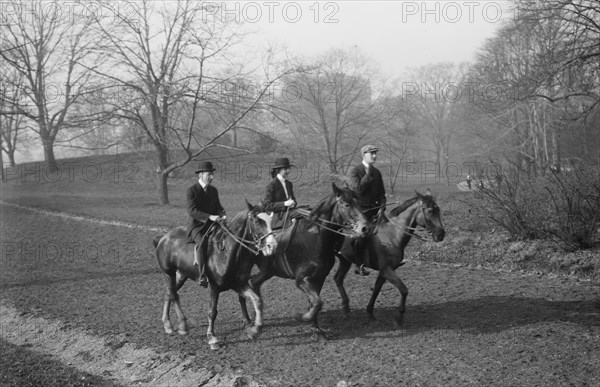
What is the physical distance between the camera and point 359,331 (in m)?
8.86

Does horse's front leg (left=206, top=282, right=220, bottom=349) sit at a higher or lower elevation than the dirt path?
higher

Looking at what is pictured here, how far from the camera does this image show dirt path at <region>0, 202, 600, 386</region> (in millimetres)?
7133

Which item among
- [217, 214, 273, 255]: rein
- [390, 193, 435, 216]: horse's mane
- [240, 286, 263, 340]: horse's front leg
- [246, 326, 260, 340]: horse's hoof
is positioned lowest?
[246, 326, 260, 340]: horse's hoof

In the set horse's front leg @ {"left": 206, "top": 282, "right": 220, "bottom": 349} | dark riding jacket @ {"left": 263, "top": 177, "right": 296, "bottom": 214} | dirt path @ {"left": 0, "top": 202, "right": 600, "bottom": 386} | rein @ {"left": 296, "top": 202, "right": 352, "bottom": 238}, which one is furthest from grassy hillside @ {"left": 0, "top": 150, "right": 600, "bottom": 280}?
horse's front leg @ {"left": 206, "top": 282, "right": 220, "bottom": 349}

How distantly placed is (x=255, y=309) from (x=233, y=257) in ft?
2.98

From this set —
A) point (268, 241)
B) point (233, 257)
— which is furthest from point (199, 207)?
point (268, 241)

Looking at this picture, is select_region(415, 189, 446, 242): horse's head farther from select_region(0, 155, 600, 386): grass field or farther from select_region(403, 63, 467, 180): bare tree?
select_region(403, 63, 467, 180): bare tree

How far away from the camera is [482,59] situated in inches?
1373

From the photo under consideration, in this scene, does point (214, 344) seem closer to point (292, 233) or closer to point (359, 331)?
point (292, 233)

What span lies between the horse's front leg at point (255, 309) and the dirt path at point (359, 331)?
20cm

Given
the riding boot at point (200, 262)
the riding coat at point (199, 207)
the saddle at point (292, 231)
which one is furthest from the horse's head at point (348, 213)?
the riding boot at point (200, 262)

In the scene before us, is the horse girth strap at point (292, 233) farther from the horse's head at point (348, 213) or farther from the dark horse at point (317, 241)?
the horse's head at point (348, 213)

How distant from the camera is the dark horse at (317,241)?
8.41 meters

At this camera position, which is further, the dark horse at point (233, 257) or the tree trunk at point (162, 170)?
the tree trunk at point (162, 170)
